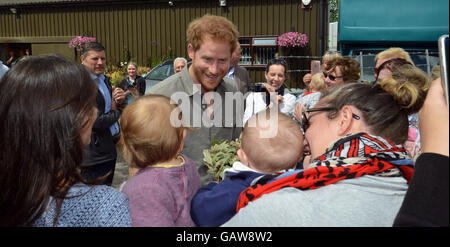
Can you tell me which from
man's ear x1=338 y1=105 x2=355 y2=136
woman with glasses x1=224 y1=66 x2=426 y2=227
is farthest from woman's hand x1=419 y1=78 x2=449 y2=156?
man's ear x1=338 y1=105 x2=355 y2=136

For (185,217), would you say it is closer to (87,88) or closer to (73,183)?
(73,183)

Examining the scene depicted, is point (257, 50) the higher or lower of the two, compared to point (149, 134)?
higher

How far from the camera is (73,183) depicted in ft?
3.79

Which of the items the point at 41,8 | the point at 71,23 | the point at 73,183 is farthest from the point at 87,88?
the point at 41,8

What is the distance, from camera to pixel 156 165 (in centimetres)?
164

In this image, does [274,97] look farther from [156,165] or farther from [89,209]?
[89,209]

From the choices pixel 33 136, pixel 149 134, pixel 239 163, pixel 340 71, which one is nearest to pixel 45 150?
pixel 33 136

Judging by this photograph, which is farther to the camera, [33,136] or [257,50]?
[257,50]

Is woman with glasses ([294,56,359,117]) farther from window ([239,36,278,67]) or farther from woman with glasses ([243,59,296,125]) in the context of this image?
window ([239,36,278,67])

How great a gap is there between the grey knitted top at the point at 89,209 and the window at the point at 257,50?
1411 centimetres

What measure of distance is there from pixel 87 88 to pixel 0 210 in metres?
0.45

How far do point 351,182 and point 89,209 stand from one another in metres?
0.84

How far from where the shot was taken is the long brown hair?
105 centimetres
